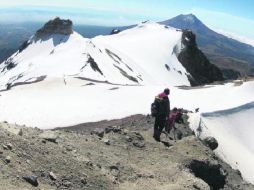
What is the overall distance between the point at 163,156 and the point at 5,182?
1020cm

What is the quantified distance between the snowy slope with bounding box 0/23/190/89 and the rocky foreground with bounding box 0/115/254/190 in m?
42.6

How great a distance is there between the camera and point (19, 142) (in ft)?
63.5

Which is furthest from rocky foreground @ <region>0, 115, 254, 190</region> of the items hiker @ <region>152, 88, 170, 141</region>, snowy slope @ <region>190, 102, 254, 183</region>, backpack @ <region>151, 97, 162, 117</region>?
snowy slope @ <region>190, 102, 254, 183</region>

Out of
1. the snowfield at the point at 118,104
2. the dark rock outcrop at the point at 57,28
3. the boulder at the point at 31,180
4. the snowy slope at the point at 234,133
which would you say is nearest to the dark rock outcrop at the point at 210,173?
the snowy slope at the point at 234,133

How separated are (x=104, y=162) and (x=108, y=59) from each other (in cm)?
7701

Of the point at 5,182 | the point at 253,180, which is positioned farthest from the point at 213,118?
the point at 5,182

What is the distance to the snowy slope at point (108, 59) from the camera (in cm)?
8162

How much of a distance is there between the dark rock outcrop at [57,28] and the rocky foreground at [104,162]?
95.0 m

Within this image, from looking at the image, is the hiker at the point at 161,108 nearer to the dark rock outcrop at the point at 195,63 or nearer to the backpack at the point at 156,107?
the backpack at the point at 156,107

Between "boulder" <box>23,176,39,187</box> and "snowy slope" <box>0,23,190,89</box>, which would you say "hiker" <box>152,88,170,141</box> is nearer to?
"boulder" <box>23,176,39,187</box>

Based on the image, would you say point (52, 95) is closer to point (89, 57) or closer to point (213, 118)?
point (213, 118)

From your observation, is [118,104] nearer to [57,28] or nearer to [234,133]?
[234,133]

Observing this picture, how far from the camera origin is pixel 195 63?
139875 mm

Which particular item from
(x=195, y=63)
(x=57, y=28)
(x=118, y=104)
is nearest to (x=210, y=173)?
(x=118, y=104)
